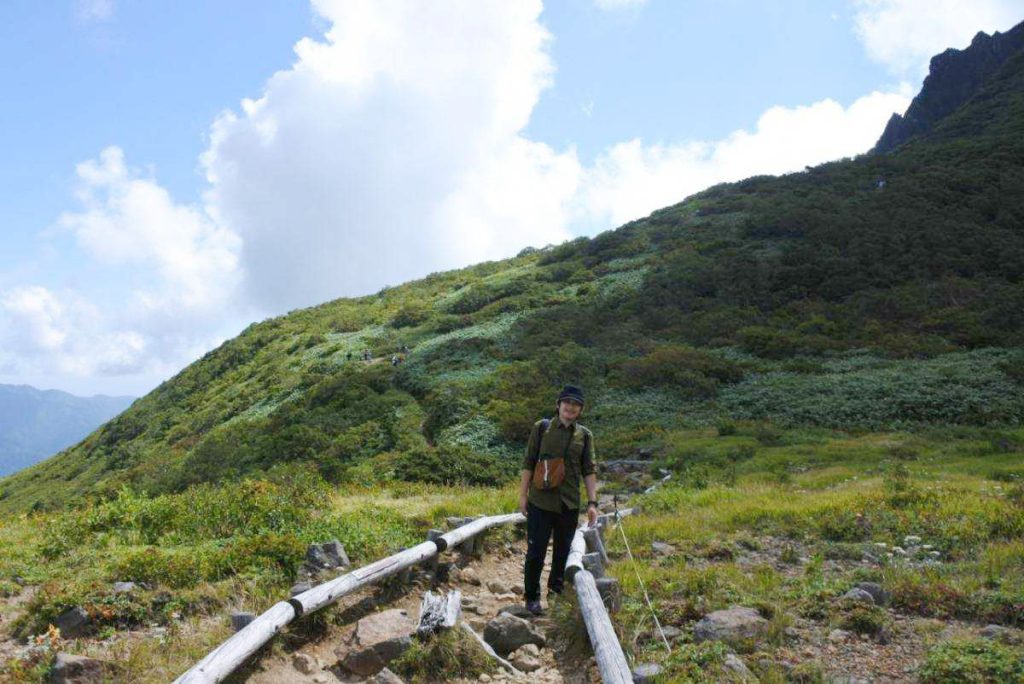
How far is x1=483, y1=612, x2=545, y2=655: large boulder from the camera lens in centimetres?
550

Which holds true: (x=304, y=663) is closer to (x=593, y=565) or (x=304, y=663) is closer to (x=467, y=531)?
(x=593, y=565)

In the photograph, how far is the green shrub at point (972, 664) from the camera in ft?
13.8

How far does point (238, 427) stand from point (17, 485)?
2507 centimetres

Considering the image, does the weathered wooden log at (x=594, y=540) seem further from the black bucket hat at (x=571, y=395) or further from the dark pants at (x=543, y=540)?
the black bucket hat at (x=571, y=395)

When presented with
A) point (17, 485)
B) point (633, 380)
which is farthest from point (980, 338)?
point (17, 485)

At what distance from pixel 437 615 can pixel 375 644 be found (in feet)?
1.72

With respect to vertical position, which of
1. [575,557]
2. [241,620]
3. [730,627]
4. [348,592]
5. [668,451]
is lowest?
[668,451]

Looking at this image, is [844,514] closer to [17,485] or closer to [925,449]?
[925,449]

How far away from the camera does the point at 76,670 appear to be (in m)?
4.54

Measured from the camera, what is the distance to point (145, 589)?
6566mm

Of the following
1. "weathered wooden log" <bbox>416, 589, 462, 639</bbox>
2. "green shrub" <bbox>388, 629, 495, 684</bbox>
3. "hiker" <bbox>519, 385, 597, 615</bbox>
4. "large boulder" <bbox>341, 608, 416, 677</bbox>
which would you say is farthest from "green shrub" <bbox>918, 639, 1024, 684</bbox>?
"large boulder" <bbox>341, 608, 416, 677</bbox>

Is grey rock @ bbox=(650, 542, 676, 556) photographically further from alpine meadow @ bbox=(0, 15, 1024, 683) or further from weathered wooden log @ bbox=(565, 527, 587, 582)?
weathered wooden log @ bbox=(565, 527, 587, 582)

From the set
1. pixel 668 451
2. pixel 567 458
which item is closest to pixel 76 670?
pixel 567 458

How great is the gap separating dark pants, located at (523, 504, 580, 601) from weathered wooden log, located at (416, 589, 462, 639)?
118 cm
